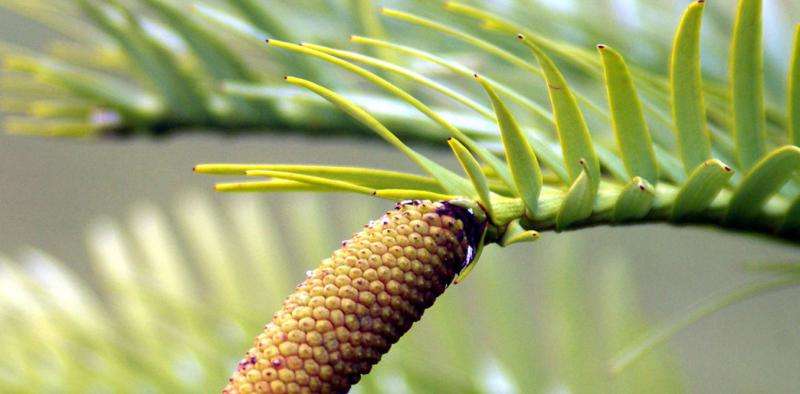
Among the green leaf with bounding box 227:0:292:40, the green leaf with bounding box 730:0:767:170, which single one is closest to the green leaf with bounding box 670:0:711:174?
the green leaf with bounding box 730:0:767:170

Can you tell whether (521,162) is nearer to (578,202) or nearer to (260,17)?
(578,202)

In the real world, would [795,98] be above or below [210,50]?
below

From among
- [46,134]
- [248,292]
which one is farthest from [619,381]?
[46,134]

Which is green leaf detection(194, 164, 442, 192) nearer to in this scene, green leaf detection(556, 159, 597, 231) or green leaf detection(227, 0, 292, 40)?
green leaf detection(556, 159, 597, 231)

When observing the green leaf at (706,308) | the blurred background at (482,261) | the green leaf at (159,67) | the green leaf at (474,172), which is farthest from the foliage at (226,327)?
the green leaf at (474,172)

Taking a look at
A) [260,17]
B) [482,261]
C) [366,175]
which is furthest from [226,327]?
[366,175]

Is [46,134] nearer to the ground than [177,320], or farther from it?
farther from it

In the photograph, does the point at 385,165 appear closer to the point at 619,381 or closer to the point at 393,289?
the point at 619,381
